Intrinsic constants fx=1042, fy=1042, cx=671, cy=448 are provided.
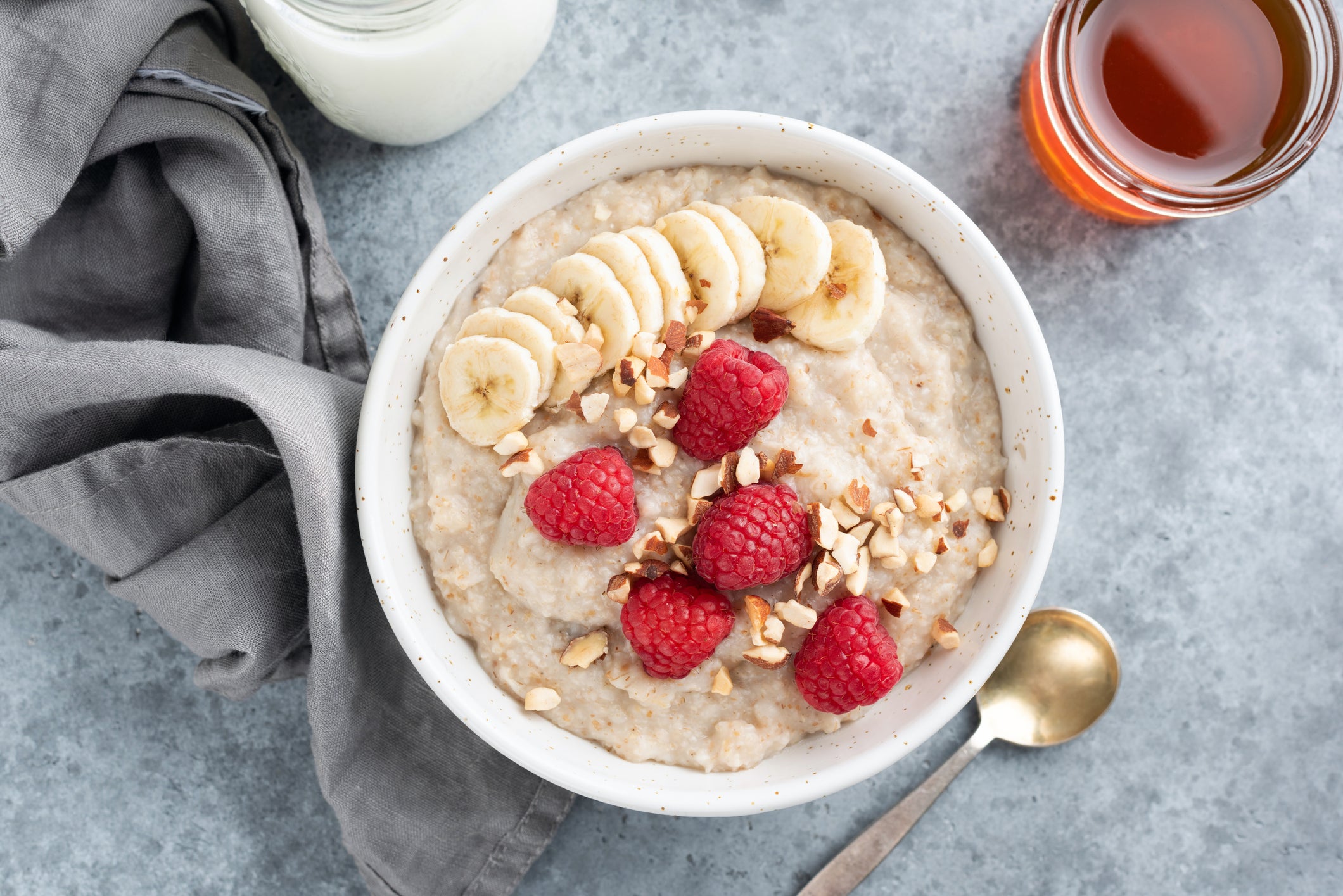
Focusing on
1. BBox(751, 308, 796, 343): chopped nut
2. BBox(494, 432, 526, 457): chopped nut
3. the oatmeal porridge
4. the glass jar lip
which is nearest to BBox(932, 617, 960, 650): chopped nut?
the oatmeal porridge

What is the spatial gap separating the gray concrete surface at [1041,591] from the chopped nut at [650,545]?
0.82 metres

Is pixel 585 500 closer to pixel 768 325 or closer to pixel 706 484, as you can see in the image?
pixel 706 484

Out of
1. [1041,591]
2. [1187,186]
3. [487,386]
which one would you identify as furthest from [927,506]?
[1187,186]

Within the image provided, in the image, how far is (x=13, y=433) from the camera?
6.33 ft

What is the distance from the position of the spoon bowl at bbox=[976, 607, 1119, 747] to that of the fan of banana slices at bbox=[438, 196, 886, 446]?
3.08ft

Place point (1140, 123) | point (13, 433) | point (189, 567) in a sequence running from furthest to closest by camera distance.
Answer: point (1140, 123)
point (189, 567)
point (13, 433)

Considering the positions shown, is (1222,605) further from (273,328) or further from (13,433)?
(13,433)

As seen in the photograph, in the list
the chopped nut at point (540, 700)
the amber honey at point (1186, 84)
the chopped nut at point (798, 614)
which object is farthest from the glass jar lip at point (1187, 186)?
the chopped nut at point (540, 700)

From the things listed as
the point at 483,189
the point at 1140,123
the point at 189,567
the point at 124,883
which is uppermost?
the point at 1140,123

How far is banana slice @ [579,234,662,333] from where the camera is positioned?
5.97ft

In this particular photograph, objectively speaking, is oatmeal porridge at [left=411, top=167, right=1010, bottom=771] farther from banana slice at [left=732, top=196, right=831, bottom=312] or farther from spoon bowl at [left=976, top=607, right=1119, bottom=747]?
spoon bowl at [left=976, top=607, right=1119, bottom=747]

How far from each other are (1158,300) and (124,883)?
2695 mm

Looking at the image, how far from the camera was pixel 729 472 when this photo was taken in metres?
1.84

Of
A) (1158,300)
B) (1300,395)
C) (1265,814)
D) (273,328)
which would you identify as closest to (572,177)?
(273,328)
